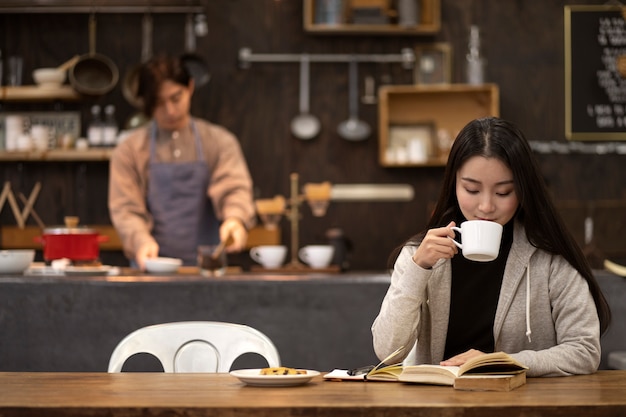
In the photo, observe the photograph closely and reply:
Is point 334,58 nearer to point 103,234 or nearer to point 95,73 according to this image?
point 95,73

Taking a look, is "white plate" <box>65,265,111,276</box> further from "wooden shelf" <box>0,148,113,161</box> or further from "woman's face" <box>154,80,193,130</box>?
"wooden shelf" <box>0,148,113,161</box>

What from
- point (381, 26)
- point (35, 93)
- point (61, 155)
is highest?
point (381, 26)

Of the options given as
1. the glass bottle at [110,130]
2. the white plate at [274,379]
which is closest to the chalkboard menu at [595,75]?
the glass bottle at [110,130]

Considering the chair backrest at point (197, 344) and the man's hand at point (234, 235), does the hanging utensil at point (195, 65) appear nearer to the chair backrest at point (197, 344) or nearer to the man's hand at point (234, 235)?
the man's hand at point (234, 235)

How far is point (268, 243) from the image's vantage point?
557 centimetres

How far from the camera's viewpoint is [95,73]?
559 cm

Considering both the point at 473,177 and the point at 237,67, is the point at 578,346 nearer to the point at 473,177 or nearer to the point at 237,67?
the point at 473,177

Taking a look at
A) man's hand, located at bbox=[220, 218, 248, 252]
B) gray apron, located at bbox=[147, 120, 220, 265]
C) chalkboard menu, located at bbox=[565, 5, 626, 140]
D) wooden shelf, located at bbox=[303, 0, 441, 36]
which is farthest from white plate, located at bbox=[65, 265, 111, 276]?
chalkboard menu, located at bbox=[565, 5, 626, 140]

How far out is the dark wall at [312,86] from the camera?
5.73 metres

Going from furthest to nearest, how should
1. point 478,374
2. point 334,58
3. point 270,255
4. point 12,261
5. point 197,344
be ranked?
1. point 334,58
2. point 270,255
3. point 12,261
4. point 197,344
5. point 478,374

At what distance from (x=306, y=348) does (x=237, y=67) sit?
288 centimetres

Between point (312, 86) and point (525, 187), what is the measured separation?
3843 millimetres

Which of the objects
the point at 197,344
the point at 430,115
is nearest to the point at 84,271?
the point at 197,344

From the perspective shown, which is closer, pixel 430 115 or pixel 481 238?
pixel 481 238
